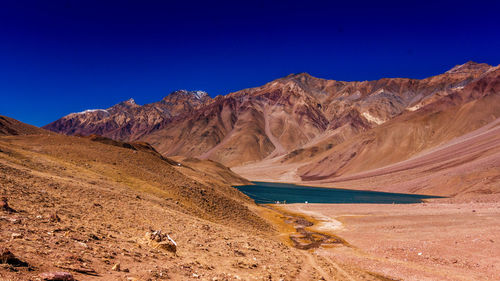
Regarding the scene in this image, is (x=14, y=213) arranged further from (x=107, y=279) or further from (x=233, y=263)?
(x=233, y=263)

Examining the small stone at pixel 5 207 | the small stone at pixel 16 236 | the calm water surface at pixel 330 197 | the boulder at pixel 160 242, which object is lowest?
the boulder at pixel 160 242

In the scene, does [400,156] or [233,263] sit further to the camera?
[400,156]

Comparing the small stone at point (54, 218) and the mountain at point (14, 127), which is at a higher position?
the mountain at point (14, 127)

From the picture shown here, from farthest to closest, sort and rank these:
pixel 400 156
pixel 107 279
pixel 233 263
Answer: pixel 400 156 → pixel 233 263 → pixel 107 279

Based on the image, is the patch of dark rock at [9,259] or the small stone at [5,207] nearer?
the patch of dark rock at [9,259]

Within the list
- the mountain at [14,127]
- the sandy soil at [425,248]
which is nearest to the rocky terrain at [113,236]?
the sandy soil at [425,248]

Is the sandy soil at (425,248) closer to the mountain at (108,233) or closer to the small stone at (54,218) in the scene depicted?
the mountain at (108,233)

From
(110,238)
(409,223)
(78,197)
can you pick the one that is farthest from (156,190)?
(409,223)
